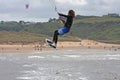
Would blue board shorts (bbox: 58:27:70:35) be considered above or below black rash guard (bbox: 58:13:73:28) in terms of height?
below

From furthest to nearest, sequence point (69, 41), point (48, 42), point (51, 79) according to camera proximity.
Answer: point (69, 41) → point (51, 79) → point (48, 42)

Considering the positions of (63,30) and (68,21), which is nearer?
(68,21)

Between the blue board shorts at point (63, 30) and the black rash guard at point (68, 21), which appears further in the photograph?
the blue board shorts at point (63, 30)

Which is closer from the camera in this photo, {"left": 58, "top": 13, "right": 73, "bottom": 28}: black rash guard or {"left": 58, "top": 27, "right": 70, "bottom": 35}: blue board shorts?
{"left": 58, "top": 13, "right": 73, "bottom": 28}: black rash guard

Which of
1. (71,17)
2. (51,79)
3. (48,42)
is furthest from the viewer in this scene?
(51,79)

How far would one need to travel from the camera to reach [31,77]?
161 feet

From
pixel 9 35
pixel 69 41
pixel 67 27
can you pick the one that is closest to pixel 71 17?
pixel 67 27

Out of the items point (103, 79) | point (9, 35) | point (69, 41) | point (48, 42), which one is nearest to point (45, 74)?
point (103, 79)

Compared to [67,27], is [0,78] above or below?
below

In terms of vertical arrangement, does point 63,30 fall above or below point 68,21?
below

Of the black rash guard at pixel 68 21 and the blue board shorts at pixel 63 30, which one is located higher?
the black rash guard at pixel 68 21

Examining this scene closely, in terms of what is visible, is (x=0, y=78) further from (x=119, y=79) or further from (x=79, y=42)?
(x=79, y=42)

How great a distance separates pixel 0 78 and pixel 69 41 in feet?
323

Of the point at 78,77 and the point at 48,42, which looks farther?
the point at 78,77
